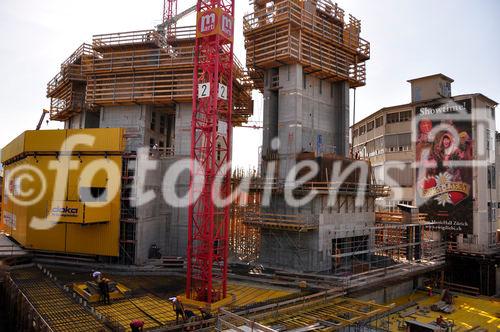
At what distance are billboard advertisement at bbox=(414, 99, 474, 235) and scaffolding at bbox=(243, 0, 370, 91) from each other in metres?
11.8

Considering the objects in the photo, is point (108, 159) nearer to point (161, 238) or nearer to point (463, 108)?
point (161, 238)

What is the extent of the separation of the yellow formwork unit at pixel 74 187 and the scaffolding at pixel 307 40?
1435cm

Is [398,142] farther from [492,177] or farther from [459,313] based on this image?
[459,313]

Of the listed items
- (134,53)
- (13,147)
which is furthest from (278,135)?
(13,147)

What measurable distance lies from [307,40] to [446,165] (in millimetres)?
21771

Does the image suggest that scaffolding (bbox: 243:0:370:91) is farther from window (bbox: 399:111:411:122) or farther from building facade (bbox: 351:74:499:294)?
window (bbox: 399:111:411:122)

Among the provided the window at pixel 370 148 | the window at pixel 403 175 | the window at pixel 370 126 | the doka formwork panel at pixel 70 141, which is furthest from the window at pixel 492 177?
the doka formwork panel at pixel 70 141

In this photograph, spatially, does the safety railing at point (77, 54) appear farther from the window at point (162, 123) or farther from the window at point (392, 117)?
the window at point (392, 117)

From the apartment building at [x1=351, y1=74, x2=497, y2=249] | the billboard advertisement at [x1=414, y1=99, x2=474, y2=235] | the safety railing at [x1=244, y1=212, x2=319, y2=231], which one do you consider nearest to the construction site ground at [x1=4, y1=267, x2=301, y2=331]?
the safety railing at [x1=244, y1=212, x2=319, y2=231]

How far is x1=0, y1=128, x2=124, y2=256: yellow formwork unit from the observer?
29.4m

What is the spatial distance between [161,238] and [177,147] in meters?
8.39

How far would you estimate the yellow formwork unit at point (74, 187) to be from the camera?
96.5ft

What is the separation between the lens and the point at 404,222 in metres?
34.5

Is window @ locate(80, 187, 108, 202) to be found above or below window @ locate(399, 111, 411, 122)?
below
